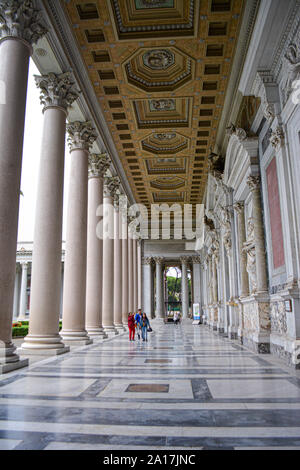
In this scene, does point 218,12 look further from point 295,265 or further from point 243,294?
point 243,294

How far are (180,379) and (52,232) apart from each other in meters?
8.61

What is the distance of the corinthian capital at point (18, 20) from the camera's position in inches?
507

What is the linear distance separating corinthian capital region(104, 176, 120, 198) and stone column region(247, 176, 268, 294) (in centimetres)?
1610

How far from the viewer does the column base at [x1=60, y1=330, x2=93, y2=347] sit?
18797 mm

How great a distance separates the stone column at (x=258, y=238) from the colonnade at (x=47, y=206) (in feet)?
29.8

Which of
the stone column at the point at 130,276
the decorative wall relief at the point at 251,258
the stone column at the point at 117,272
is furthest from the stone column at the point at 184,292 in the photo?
the decorative wall relief at the point at 251,258

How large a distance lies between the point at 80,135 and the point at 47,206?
788 cm

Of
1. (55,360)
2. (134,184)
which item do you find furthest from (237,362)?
(134,184)

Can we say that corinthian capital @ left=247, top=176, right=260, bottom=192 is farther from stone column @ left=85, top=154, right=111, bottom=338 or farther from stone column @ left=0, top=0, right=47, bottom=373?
stone column @ left=85, top=154, right=111, bottom=338

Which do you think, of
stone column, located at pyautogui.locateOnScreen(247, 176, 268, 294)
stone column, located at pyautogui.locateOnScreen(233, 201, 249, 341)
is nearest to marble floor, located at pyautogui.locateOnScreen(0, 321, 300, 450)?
stone column, located at pyautogui.locateOnScreen(247, 176, 268, 294)

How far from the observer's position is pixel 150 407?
23.2 ft

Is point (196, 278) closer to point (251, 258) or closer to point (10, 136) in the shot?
point (251, 258)

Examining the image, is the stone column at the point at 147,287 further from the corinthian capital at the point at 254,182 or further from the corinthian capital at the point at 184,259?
the corinthian capital at the point at 254,182

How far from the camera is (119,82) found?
22.1 m
